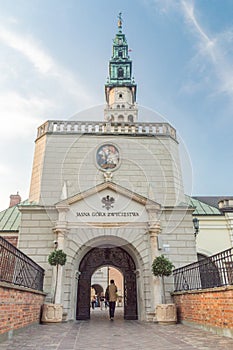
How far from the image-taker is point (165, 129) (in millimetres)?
13516

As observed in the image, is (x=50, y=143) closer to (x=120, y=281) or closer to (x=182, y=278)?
(x=182, y=278)

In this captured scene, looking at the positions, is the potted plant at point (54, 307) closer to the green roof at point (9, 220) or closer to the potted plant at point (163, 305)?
the potted plant at point (163, 305)

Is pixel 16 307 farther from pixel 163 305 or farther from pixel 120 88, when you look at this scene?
pixel 120 88

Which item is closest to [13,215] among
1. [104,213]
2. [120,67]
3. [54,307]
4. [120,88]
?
[104,213]

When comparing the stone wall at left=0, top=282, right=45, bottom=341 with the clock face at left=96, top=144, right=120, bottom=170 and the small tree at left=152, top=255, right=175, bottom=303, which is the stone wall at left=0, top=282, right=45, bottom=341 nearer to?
the small tree at left=152, top=255, right=175, bottom=303

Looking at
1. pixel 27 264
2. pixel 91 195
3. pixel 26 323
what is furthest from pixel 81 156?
pixel 26 323

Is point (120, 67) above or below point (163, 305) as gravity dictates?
above

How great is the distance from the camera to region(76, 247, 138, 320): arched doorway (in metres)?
11.1

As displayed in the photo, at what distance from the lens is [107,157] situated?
1259 centimetres

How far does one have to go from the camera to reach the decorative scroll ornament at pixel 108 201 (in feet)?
35.0

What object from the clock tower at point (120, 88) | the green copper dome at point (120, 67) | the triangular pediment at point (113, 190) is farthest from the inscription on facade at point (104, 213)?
the green copper dome at point (120, 67)

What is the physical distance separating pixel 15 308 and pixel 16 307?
0.08 meters

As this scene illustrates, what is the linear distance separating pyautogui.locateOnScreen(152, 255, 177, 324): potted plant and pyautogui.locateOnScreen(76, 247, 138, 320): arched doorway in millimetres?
2148

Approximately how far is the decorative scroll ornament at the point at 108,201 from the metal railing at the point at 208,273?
10.9 ft
